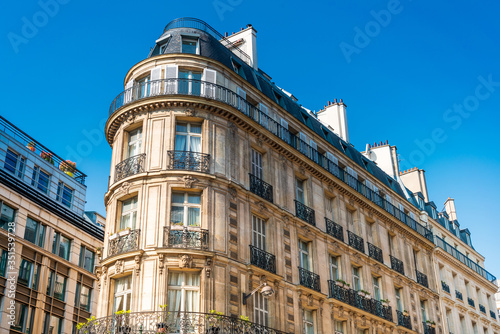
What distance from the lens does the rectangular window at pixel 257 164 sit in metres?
23.1

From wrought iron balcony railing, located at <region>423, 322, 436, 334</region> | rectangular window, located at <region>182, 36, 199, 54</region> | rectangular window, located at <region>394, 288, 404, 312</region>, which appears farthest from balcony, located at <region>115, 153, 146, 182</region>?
wrought iron balcony railing, located at <region>423, 322, 436, 334</region>

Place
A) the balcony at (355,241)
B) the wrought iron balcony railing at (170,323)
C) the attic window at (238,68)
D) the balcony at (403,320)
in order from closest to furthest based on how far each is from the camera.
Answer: the wrought iron balcony railing at (170,323)
the attic window at (238,68)
the balcony at (355,241)
the balcony at (403,320)

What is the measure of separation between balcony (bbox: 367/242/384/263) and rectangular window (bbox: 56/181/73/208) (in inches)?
748

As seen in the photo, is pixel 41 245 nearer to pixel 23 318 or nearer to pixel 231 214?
pixel 23 318

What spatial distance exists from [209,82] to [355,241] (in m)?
10.1

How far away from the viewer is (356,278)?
26922 mm

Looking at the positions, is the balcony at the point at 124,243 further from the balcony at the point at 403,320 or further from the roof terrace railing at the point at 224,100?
the balcony at the point at 403,320

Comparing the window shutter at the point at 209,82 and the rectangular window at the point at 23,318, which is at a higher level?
the window shutter at the point at 209,82

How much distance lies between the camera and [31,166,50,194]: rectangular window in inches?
1410

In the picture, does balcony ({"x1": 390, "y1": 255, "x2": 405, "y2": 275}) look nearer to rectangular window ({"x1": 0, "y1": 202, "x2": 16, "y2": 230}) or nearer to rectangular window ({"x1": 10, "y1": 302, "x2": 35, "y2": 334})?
rectangular window ({"x1": 10, "y1": 302, "x2": 35, "y2": 334})

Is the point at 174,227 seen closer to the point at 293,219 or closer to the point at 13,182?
the point at 293,219

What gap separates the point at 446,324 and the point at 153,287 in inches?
791

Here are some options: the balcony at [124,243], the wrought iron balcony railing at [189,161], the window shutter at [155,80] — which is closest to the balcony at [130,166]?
the wrought iron balcony railing at [189,161]

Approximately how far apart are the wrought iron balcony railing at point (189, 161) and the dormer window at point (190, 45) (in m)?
4.29
